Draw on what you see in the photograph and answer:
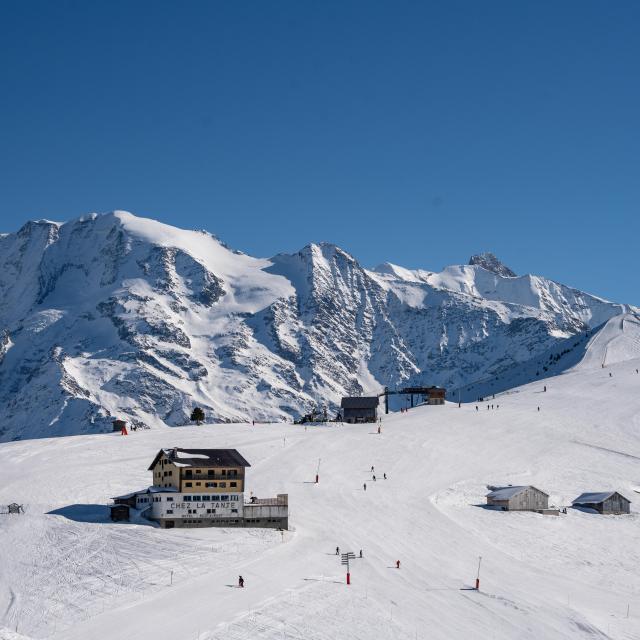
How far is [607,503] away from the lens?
350ft

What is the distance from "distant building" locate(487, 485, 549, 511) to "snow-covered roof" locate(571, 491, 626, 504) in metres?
5.10

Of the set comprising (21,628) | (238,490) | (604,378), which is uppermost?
(604,378)

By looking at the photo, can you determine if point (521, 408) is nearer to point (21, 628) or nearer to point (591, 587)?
point (591, 587)

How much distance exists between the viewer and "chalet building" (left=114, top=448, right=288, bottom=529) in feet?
294

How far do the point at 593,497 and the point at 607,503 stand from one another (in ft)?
6.92

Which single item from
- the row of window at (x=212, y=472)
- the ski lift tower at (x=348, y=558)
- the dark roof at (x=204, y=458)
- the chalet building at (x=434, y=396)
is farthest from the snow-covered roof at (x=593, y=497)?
the chalet building at (x=434, y=396)

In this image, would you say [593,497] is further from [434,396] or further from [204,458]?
[434,396]

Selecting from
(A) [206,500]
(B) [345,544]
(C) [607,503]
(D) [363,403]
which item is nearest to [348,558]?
(B) [345,544]

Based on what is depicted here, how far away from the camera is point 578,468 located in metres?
125

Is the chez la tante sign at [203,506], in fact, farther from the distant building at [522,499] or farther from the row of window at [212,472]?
the distant building at [522,499]

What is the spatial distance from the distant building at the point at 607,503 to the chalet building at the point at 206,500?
3412 cm

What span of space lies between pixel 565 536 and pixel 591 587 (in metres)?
17.8

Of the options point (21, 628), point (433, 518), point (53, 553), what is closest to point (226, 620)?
point (21, 628)

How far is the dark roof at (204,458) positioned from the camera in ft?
306
